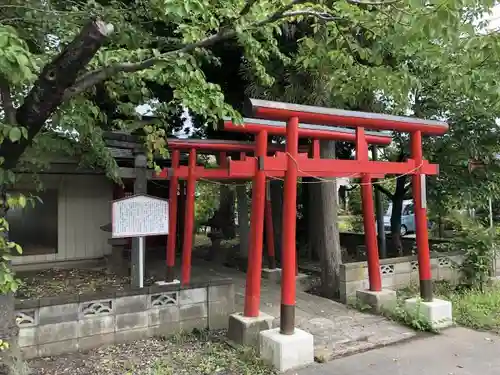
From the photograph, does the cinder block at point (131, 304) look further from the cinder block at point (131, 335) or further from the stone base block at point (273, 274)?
the stone base block at point (273, 274)

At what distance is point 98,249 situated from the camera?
1047 cm

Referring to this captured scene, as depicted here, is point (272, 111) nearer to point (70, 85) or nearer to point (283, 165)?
point (283, 165)

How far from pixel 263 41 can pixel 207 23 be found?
261 cm

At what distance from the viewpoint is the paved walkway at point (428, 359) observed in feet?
15.5

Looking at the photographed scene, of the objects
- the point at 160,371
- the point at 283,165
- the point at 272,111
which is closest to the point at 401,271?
the point at 283,165

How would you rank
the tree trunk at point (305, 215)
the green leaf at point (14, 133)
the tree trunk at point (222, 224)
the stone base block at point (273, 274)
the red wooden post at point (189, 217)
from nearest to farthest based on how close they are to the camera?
1. the green leaf at point (14, 133)
2. the red wooden post at point (189, 217)
3. the stone base block at point (273, 274)
4. the tree trunk at point (222, 224)
5. the tree trunk at point (305, 215)

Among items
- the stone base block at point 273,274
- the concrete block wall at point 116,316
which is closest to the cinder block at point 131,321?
the concrete block wall at point 116,316

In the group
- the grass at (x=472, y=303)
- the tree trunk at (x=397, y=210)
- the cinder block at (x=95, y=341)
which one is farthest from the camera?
the tree trunk at (x=397, y=210)

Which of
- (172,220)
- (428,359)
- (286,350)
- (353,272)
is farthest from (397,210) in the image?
(286,350)

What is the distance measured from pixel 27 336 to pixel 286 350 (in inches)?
113

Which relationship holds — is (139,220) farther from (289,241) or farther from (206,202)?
(206,202)

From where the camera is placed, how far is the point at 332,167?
5.88 meters

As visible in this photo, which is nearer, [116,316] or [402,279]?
[116,316]

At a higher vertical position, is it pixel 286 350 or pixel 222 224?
pixel 222 224
